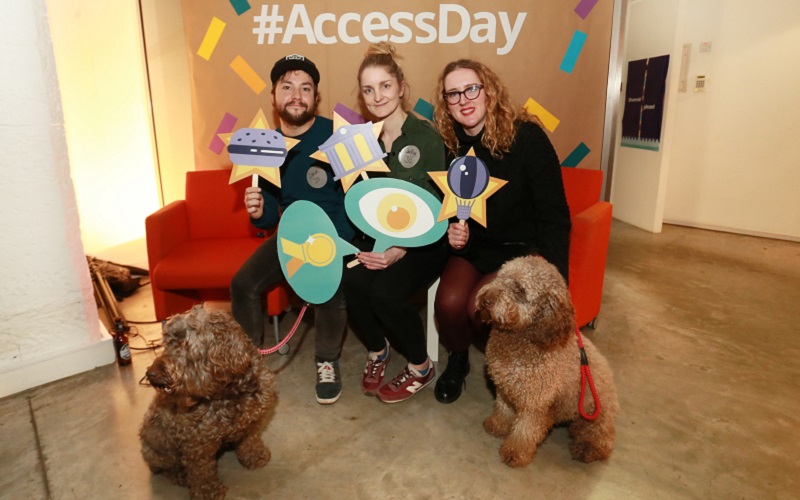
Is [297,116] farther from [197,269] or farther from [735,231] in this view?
[735,231]

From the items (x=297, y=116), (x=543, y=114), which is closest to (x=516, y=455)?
(x=297, y=116)

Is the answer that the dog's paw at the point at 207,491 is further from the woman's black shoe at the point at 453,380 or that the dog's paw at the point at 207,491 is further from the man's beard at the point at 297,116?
the man's beard at the point at 297,116

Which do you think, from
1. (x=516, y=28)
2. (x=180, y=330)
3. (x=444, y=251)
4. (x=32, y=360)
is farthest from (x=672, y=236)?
(x=32, y=360)

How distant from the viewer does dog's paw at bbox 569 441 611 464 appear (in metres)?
2.07

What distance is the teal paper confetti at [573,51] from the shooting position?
3.32 metres

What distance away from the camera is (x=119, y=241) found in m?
4.16

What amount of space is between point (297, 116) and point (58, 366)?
1793mm

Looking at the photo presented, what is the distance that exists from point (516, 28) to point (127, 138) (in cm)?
293

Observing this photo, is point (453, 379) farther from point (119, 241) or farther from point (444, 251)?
point (119, 241)

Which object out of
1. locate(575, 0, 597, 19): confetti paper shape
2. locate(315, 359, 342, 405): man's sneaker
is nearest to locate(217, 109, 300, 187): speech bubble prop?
locate(315, 359, 342, 405): man's sneaker

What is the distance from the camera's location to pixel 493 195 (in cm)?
240

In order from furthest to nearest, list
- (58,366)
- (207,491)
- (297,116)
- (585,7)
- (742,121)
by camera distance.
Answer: (742,121) < (585,7) < (58,366) < (297,116) < (207,491)

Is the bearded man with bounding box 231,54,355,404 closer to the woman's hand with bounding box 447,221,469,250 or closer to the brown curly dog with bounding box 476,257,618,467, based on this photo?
the woman's hand with bounding box 447,221,469,250

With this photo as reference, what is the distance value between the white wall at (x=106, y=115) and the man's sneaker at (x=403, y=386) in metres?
2.74
